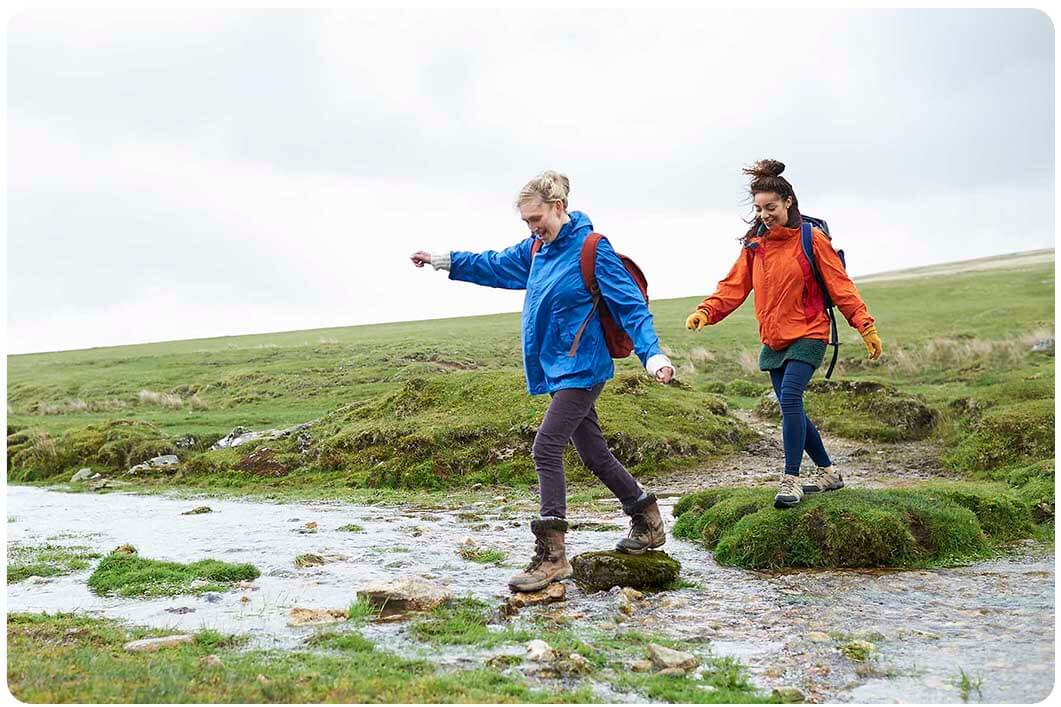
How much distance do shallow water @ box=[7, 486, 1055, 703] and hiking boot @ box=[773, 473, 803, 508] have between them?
904 mm

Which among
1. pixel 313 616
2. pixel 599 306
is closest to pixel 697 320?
pixel 599 306

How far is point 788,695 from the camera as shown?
195 inches

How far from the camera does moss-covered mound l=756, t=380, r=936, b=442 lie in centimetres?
1802

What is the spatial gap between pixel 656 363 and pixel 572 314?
0.94 m

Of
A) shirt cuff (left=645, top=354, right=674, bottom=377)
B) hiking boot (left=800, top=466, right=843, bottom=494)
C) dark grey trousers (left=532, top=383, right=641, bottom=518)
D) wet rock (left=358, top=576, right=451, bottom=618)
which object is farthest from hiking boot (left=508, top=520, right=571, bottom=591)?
hiking boot (left=800, top=466, right=843, bottom=494)

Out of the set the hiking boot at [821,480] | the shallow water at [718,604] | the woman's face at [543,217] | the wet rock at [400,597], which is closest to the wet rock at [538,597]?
the shallow water at [718,604]

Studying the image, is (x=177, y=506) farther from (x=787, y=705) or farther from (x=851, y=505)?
(x=787, y=705)

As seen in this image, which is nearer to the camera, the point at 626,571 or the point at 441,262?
the point at 626,571

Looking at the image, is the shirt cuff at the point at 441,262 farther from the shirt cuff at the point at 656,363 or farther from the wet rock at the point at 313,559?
the wet rock at the point at 313,559

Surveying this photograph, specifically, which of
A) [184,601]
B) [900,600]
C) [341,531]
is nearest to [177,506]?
[341,531]

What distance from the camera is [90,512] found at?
13.8 metres

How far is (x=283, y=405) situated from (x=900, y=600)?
23502 millimetres

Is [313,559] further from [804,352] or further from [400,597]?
[804,352]

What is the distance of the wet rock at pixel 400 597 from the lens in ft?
22.8
